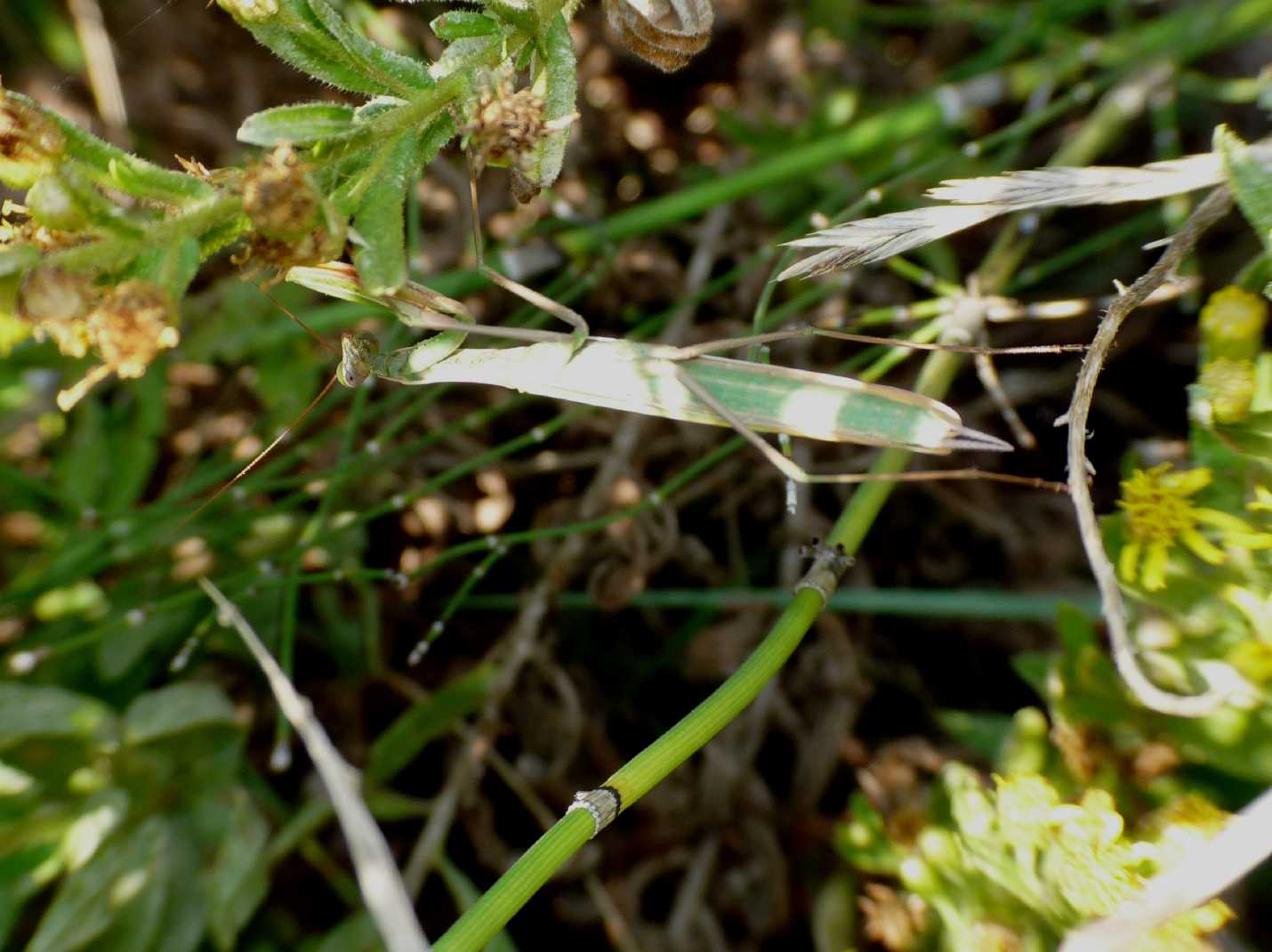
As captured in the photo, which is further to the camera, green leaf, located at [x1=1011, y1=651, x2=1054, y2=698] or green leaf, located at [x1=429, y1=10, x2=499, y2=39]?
green leaf, located at [x1=1011, y1=651, x2=1054, y2=698]

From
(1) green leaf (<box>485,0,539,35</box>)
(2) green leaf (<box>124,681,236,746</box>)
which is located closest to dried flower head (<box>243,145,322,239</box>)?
(1) green leaf (<box>485,0,539,35</box>)

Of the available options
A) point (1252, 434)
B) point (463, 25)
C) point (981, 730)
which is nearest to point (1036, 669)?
point (981, 730)

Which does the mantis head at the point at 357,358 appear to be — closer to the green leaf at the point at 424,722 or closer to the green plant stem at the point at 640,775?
the green plant stem at the point at 640,775

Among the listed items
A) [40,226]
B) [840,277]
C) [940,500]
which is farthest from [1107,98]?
[40,226]

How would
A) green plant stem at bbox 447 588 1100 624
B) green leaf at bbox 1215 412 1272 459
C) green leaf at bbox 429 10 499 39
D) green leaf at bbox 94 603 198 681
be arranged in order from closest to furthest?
green leaf at bbox 429 10 499 39 < green leaf at bbox 1215 412 1272 459 < green leaf at bbox 94 603 198 681 < green plant stem at bbox 447 588 1100 624

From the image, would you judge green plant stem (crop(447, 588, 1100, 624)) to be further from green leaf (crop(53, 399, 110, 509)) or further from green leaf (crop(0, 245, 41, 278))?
green leaf (crop(0, 245, 41, 278))
